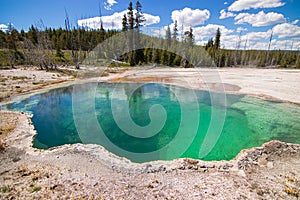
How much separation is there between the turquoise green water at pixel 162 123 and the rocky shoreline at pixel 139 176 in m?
1.54

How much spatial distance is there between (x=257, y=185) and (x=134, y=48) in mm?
49532

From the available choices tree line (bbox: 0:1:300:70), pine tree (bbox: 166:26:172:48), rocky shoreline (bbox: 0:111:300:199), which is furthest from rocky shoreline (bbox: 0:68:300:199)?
pine tree (bbox: 166:26:172:48)

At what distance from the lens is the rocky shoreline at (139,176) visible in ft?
16.5

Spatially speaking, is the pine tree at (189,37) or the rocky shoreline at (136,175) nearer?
the rocky shoreline at (136,175)

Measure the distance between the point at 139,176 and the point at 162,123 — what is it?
6.95 m

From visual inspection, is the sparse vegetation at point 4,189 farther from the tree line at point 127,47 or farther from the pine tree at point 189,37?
the pine tree at point 189,37

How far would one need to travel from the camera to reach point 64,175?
590cm

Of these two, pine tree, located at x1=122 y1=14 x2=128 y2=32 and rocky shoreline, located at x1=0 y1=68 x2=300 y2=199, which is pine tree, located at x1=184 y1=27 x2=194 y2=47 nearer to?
pine tree, located at x1=122 y1=14 x2=128 y2=32

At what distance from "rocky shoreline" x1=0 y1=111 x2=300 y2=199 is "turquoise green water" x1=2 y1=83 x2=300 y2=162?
1.54m

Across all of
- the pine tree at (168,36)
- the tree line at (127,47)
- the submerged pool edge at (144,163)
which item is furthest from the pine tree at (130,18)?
the submerged pool edge at (144,163)

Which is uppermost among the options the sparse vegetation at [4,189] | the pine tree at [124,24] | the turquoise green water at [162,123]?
the pine tree at [124,24]

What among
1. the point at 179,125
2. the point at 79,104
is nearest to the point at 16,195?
the point at 179,125

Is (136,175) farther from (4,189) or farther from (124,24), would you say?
(124,24)

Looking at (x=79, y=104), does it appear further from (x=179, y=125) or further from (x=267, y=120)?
(x=267, y=120)
